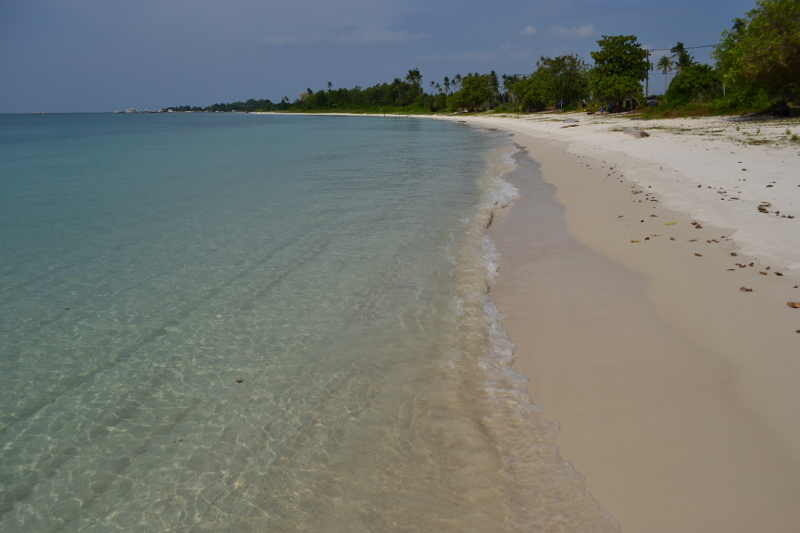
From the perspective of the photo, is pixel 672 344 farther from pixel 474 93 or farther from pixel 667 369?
pixel 474 93

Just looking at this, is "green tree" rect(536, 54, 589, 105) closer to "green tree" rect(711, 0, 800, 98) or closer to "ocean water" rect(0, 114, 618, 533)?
"green tree" rect(711, 0, 800, 98)

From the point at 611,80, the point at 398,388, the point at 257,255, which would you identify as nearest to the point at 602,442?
the point at 398,388

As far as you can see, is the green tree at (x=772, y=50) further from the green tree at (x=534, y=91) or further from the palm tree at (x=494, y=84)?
the palm tree at (x=494, y=84)

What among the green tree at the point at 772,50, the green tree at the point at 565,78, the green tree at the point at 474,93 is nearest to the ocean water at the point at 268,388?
the green tree at the point at 772,50

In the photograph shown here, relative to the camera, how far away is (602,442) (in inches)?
154

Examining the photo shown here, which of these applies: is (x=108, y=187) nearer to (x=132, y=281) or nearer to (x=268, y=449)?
(x=132, y=281)

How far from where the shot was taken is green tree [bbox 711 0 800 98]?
90.1 ft

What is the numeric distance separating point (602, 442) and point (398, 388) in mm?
1904

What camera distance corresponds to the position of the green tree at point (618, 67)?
5706cm

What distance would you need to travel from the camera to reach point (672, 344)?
204 inches

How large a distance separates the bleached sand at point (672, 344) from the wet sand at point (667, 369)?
13mm

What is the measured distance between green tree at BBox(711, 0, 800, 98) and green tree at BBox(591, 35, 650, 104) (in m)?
26.8

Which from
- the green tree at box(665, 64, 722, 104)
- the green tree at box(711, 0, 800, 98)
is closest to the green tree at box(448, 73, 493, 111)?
the green tree at box(665, 64, 722, 104)

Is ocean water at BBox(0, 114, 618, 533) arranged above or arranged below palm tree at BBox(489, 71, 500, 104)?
below
